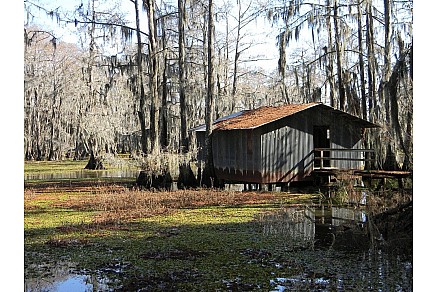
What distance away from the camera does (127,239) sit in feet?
26.7

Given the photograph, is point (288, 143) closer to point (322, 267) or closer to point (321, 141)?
point (321, 141)

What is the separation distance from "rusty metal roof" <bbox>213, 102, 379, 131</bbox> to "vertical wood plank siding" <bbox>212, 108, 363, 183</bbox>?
0.69 ft

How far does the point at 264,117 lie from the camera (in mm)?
16438

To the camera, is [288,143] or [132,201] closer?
[132,201]

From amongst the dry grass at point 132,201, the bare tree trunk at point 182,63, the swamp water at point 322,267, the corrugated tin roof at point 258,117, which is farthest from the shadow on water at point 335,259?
the bare tree trunk at point 182,63

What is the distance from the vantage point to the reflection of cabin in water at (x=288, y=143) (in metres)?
15.8

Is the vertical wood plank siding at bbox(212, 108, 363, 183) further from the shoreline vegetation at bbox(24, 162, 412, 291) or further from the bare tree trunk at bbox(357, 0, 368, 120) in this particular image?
the shoreline vegetation at bbox(24, 162, 412, 291)

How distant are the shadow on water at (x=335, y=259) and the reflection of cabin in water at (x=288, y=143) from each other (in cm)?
599

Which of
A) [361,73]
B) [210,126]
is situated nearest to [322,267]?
[210,126]
